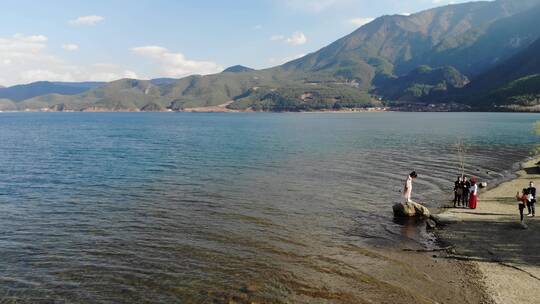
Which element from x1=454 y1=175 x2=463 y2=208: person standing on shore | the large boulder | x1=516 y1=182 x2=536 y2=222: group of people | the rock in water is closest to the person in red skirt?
x1=454 y1=175 x2=463 y2=208: person standing on shore

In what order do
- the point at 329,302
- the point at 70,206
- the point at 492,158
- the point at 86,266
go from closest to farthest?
the point at 329,302
the point at 86,266
the point at 70,206
the point at 492,158

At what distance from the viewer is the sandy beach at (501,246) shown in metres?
16.5

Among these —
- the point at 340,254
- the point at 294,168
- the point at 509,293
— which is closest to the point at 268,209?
the point at 340,254

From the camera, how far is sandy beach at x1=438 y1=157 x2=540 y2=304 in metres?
16.5

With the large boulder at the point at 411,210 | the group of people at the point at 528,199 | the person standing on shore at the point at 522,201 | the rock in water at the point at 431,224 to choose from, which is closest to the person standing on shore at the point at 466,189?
the group of people at the point at 528,199

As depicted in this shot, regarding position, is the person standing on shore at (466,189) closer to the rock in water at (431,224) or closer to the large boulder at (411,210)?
the large boulder at (411,210)

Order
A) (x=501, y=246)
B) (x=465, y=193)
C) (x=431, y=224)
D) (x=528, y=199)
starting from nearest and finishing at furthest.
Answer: (x=501, y=246) → (x=431, y=224) → (x=528, y=199) → (x=465, y=193)

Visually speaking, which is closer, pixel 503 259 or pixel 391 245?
pixel 503 259

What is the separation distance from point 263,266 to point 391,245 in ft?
25.2

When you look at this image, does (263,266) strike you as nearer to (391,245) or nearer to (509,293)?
(391,245)

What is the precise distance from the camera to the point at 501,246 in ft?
70.0

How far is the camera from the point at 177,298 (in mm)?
15781

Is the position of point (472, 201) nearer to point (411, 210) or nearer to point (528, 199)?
point (528, 199)

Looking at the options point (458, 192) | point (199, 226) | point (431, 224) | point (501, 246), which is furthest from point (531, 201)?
point (199, 226)
